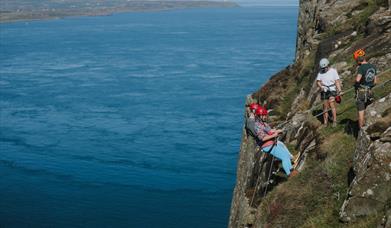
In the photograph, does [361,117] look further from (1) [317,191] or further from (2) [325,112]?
(2) [325,112]

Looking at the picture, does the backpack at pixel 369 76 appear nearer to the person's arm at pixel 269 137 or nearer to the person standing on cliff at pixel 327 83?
the person standing on cliff at pixel 327 83

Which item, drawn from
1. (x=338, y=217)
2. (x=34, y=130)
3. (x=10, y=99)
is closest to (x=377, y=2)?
(x=338, y=217)

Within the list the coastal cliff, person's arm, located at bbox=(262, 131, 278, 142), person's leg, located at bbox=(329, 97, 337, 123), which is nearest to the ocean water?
the coastal cliff

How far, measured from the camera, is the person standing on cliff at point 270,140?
13.2 m

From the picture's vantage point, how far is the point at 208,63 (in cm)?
9025

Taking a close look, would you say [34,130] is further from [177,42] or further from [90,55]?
[177,42]

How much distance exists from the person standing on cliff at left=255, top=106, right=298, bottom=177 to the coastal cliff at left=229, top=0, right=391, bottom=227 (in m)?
0.39

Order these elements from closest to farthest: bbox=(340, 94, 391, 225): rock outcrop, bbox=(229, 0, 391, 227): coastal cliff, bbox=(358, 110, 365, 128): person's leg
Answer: bbox=(340, 94, 391, 225): rock outcrop < bbox=(229, 0, 391, 227): coastal cliff < bbox=(358, 110, 365, 128): person's leg

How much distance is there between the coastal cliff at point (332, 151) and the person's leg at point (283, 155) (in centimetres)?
34

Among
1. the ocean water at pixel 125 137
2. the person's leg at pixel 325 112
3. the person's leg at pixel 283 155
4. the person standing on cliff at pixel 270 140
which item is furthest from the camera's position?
the ocean water at pixel 125 137

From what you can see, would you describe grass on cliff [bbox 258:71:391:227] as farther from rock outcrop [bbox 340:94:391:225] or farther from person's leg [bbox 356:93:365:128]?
person's leg [bbox 356:93:365:128]

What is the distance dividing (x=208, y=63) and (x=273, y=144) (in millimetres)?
77298

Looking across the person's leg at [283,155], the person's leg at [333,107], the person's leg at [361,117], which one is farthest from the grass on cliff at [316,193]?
the person's leg at [333,107]

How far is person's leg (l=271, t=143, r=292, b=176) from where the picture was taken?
44.4ft
